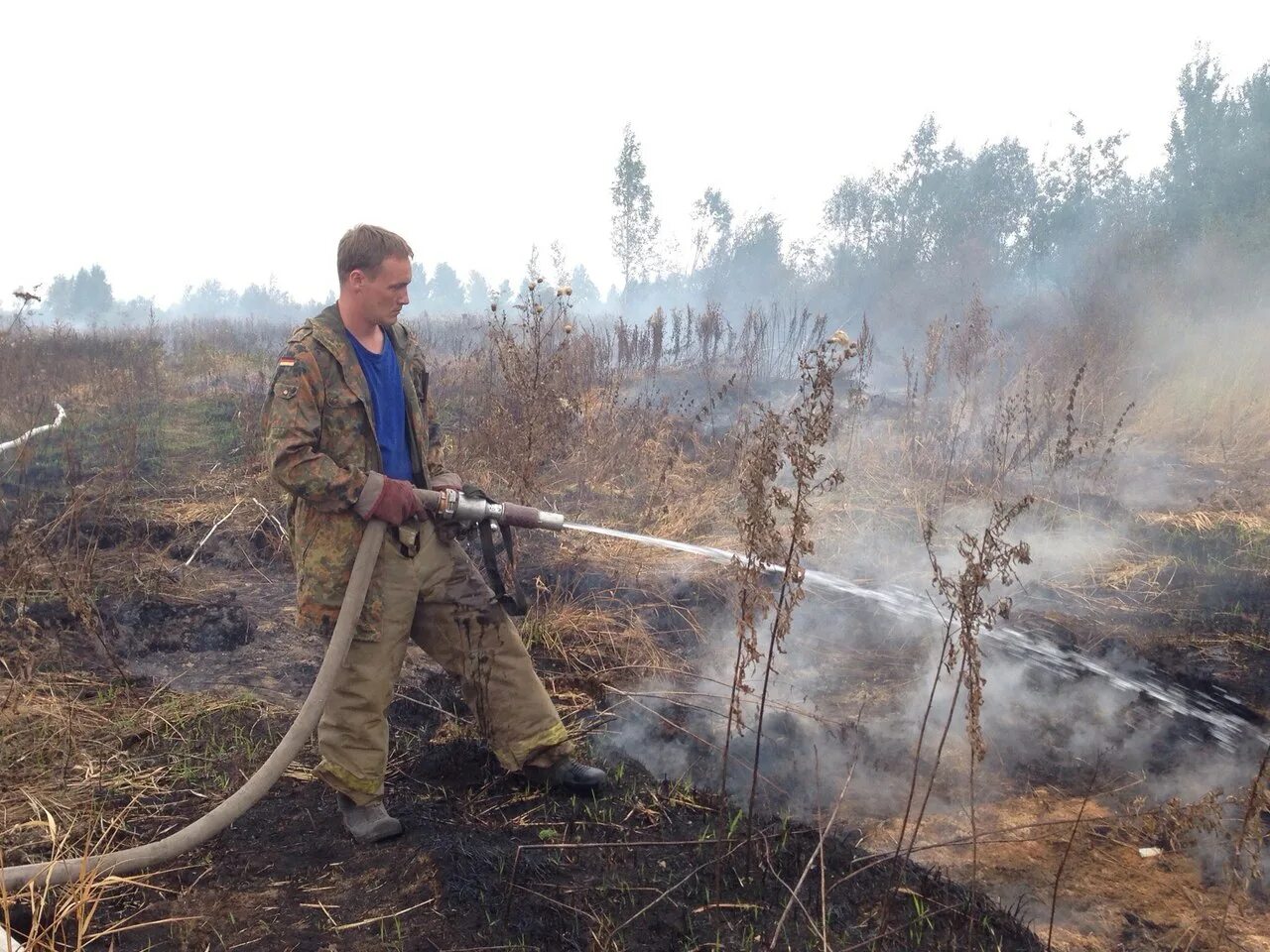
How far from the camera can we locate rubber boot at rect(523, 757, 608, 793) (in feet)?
9.14

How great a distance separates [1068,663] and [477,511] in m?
3.45

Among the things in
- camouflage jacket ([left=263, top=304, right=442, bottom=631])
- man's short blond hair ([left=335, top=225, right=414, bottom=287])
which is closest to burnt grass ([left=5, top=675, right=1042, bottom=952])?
camouflage jacket ([left=263, top=304, right=442, bottom=631])

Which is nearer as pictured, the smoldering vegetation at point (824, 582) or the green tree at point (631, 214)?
the smoldering vegetation at point (824, 582)

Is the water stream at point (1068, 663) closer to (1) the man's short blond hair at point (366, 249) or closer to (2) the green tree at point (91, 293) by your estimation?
(1) the man's short blond hair at point (366, 249)

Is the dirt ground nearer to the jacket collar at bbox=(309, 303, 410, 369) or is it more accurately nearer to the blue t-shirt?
the blue t-shirt

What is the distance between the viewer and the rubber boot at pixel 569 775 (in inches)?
110

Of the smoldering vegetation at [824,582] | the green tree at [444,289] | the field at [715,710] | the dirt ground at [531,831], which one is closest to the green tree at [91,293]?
the green tree at [444,289]

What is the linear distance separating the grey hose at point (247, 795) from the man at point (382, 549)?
10 cm

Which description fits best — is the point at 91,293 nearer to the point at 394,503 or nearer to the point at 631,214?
the point at 631,214

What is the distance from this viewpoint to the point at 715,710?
3.67 metres

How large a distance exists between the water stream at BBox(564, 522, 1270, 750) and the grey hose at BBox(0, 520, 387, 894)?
0.99 meters

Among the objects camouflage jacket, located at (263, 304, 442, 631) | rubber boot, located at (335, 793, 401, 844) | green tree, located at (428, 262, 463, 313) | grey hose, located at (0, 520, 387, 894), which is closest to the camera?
grey hose, located at (0, 520, 387, 894)

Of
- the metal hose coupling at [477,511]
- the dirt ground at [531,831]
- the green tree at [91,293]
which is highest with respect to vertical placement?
the green tree at [91,293]

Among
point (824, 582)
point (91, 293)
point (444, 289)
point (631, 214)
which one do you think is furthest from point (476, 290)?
point (824, 582)
